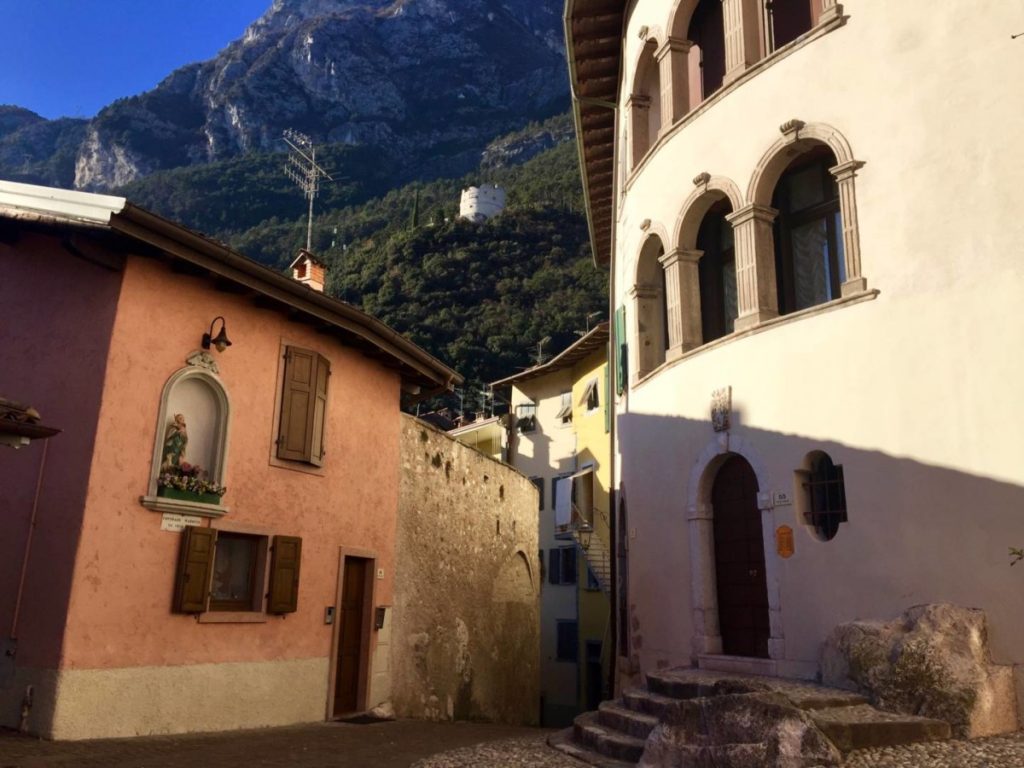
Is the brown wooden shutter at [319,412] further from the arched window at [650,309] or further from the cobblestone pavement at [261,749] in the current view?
the arched window at [650,309]

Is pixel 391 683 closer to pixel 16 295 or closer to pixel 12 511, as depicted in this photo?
pixel 12 511

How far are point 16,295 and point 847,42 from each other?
9.91 metres

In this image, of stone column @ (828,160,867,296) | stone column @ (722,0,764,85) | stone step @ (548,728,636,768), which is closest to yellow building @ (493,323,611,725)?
stone column @ (722,0,764,85)

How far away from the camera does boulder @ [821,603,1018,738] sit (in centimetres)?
772

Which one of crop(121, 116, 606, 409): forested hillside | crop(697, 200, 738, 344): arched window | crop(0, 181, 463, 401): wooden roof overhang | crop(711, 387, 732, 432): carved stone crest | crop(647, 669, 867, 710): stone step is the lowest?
crop(647, 669, 867, 710): stone step

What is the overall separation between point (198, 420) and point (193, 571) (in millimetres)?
1787

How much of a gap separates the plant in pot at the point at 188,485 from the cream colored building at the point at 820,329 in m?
5.83

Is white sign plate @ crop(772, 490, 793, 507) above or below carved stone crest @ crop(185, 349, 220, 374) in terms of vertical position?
below

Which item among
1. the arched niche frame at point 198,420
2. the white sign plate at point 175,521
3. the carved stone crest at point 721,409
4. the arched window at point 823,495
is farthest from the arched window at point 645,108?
the white sign plate at point 175,521

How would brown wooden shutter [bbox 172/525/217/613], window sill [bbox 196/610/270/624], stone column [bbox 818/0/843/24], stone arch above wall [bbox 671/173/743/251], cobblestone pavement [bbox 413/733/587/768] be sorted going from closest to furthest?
cobblestone pavement [bbox 413/733/587/768], brown wooden shutter [bbox 172/525/217/613], window sill [bbox 196/610/270/624], stone column [bbox 818/0/843/24], stone arch above wall [bbox 671/173/743/251]

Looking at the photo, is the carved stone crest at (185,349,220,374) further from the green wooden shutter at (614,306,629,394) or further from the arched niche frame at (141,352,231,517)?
the green wooden shutter at (614,306,629,394)

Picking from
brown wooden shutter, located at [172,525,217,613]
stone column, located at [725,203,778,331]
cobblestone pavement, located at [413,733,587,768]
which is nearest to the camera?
cobblestone pavement, located at [413,733,587,768]

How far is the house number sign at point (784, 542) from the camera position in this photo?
1008cm

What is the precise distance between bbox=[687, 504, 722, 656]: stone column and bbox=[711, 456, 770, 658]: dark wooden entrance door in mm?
77
